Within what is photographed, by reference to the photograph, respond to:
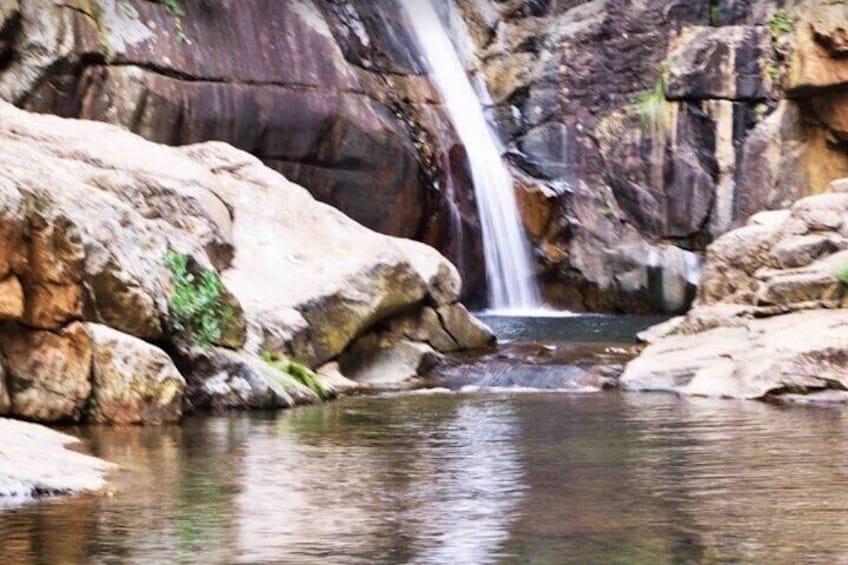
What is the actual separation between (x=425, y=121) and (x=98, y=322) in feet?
49.2

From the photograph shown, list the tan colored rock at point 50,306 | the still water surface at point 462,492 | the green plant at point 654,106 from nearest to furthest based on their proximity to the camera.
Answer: the still water surface at point 462,492
the tan colored rock at point 50,306
the green plant at point 654,106

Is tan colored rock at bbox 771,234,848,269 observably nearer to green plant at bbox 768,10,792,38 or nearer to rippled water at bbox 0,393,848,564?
rippled water at bbox 0,393,848,564

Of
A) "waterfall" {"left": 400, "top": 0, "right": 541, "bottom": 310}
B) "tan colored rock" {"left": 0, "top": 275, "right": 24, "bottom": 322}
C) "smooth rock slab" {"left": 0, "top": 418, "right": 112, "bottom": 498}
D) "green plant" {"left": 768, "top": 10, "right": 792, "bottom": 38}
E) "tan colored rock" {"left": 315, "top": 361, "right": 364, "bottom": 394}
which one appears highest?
"green plant" {"left": 768, "top": 10, "right": 792, "bottom": 38}

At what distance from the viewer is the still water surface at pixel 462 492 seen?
5.58 metres

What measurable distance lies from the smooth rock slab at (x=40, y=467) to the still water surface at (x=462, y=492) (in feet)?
0.64

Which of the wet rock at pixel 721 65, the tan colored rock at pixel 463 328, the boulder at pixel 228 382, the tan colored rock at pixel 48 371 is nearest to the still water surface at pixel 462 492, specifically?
the tan colored rock at pixel 48 371

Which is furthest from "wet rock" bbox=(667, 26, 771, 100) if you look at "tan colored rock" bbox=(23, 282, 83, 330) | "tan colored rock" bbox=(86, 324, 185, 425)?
"tan colored rock" bbox=(23, 282, 83, 330)

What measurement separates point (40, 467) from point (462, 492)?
2232 millimetres

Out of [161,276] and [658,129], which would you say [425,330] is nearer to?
[161,276]

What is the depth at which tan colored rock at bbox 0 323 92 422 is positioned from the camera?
10438 mm

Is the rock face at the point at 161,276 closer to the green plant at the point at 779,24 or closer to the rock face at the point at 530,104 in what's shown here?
the rock face at the point at 530,104

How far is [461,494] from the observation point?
7.19 meters

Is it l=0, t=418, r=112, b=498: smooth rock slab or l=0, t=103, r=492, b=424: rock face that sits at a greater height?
l=0, t=103, r=492, b=424: rock face

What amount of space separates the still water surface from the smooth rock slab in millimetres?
196
